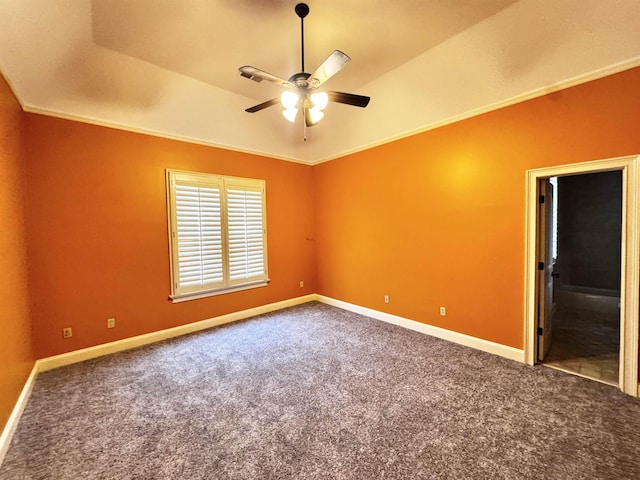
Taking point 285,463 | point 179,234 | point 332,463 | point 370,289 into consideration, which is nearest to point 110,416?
point 285,463

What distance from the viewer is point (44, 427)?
2.05 m

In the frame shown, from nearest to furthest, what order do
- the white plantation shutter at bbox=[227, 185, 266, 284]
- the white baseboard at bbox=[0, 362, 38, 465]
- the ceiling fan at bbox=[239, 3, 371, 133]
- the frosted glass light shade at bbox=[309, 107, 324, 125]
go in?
the white baseboard at bbox=[0, 362, 38, 465] → the ceiling fan at bbox=[239, 3, 371, 133] → the frosted glass light shade at bbox=[309, 107, 324, 125] → the white plantation shutter at bbox=[227, 185, 266, 284]

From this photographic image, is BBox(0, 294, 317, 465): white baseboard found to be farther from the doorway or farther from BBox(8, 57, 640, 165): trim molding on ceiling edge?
the doorway

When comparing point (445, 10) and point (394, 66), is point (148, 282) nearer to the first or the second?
point (394, 66)

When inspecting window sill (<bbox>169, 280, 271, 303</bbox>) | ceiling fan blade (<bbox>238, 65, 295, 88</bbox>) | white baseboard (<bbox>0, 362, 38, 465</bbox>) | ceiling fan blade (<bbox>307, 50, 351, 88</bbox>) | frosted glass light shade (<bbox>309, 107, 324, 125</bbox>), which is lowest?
white baseboard (<bbox>0, 362, 38, 465</bbox>)

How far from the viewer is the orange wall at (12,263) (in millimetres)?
2049

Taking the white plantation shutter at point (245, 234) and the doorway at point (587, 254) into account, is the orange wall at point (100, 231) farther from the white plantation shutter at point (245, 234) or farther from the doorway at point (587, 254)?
the doorway at point (587, 254)

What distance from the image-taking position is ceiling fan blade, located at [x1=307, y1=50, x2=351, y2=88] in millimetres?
1917

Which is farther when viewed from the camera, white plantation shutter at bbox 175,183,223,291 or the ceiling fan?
white plantation shutter at bbox 175,183,223,291

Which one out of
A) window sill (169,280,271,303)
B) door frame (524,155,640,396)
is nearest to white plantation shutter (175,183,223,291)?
window sill (169,280,271,303)

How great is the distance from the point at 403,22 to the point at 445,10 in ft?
1.20

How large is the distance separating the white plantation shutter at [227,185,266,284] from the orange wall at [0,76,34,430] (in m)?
2.25

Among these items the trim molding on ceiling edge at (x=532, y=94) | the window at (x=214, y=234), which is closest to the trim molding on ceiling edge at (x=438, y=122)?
the trim molding on ceiling edge at (x=532, y=94)

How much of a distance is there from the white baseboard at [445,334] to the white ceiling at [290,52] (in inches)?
109
